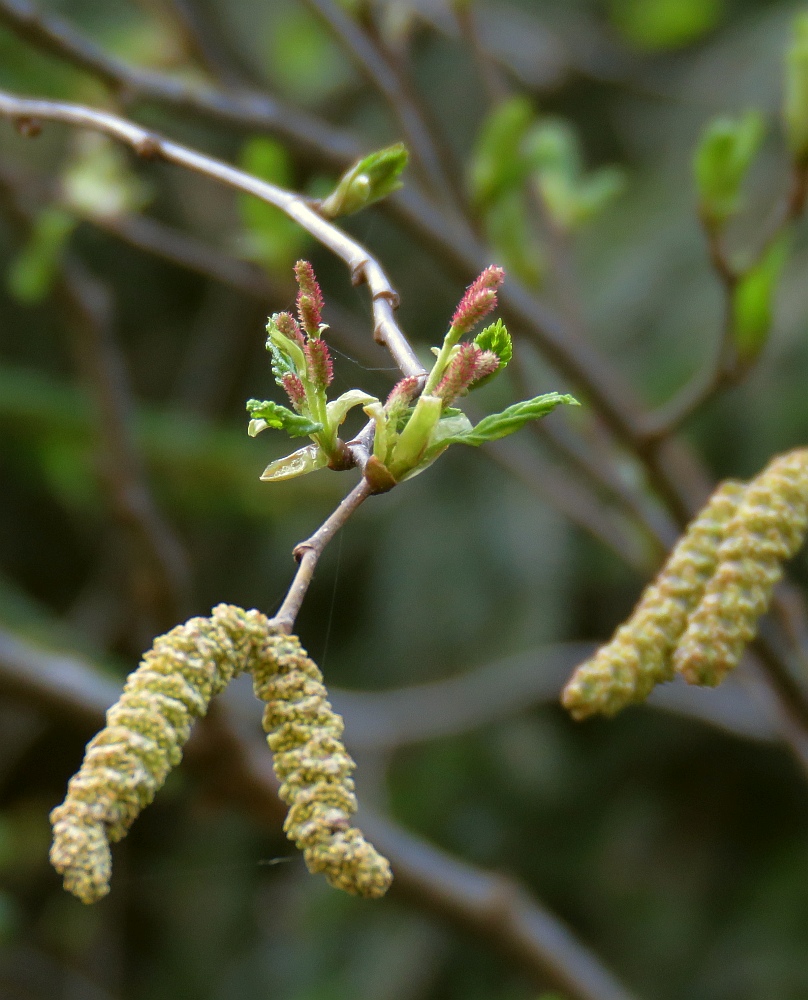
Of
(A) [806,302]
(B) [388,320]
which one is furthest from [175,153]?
(A) [806,302]

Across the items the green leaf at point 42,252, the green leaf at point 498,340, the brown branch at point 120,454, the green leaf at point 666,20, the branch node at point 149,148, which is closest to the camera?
the green leaf at point 498,340

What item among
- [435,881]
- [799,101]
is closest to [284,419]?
[799,101]

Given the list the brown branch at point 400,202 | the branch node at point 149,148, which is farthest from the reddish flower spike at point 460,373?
the brown branch at point 400,202

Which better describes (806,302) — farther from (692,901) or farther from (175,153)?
(175,153)

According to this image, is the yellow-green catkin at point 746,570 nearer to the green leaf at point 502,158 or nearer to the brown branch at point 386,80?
the green leaf at point 502,158

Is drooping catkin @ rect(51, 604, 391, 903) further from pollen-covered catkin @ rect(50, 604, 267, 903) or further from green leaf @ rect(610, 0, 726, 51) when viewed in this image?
green leaf @ rect(610, 0, 726, 51)
